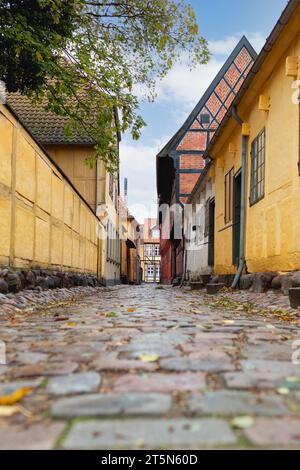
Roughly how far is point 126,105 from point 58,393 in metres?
7.32

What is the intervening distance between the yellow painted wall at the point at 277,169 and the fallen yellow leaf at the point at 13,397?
4.39 meters

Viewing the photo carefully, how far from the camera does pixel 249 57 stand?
54.5 feet

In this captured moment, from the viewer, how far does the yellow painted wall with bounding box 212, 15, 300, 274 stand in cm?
554

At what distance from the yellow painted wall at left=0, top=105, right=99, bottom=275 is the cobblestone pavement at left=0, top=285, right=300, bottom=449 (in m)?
2.80

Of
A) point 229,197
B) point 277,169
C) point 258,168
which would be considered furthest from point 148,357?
point 229,197

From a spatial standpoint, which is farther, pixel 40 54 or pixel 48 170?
pixel 48 170

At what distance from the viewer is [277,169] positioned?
623cm

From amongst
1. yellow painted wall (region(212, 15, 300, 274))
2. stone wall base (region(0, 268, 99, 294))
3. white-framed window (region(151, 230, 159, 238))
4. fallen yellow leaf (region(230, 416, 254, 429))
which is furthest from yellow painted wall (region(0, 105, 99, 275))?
white-framed window (region(151, 230, 159, 238))

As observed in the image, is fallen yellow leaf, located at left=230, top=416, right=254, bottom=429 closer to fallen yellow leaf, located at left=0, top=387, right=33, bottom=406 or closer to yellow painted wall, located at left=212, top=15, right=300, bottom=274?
fallen yellow leaf, located at left=0, top=387, right=33, bottom=406

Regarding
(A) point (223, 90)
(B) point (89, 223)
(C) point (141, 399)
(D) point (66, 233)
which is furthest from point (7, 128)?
(A) point (223, 90)

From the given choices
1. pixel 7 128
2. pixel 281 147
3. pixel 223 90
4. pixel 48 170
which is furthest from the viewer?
pixel 223 90

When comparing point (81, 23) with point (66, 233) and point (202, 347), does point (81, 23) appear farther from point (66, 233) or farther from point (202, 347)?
point (202, 347)

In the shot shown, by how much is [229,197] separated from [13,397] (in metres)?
8.60

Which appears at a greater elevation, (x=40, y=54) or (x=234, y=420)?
(x=40, y=54)
